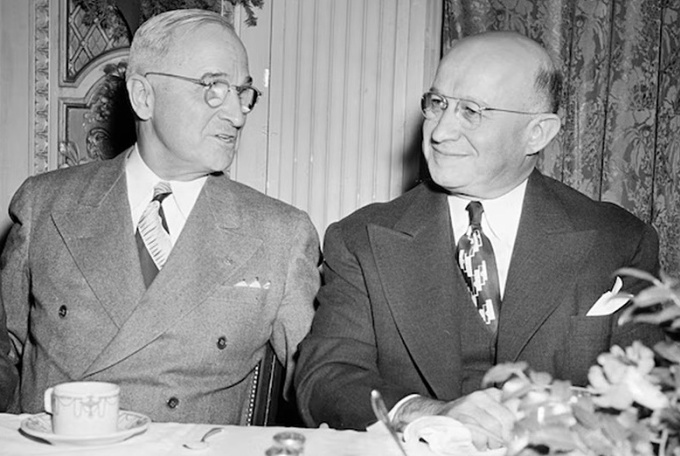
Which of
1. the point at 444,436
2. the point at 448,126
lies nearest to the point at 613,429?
the point at 444,436

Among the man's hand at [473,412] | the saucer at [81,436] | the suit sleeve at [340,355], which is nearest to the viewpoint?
the man's hand at [473,412]

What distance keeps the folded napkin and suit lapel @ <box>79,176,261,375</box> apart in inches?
35.0

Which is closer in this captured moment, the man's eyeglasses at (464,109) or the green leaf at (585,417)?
the green leaf at (585,417)

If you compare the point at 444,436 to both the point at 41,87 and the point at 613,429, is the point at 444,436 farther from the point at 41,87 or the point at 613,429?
the point at 41,87

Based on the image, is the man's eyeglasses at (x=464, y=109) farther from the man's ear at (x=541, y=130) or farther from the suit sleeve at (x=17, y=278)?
the suit sleeve at (x=17, y=278)

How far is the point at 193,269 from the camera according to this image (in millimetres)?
2195

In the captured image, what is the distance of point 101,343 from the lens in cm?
215

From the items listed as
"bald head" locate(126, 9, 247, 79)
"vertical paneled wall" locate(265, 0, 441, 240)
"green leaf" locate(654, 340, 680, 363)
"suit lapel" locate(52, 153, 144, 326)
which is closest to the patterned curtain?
"vertical paneled wall" locate(265, 0, 441, 240)

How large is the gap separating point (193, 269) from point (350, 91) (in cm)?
161

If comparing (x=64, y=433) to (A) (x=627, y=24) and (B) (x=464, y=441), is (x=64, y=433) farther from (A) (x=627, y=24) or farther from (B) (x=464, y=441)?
(A) (x=627, y=24)

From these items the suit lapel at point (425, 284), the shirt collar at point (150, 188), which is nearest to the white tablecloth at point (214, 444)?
the suit lapel at point (425, 284)

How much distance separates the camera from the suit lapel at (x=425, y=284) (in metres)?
2.04

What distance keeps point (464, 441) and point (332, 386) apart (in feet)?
1.91

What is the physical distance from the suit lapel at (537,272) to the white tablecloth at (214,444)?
64 centimetres
